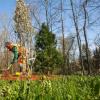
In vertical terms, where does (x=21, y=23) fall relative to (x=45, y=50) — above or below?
above

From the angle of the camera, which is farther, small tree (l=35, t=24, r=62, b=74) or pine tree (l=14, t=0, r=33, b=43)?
pine tree (l=14, t=0, r=33, b=43)

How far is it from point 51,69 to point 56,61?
119cm

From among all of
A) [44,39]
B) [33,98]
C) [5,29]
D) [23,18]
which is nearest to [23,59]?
[33,98]

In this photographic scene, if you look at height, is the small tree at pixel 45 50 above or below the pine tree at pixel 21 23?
below

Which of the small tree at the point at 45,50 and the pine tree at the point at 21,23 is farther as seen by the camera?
the pine tree at the point at 21,23

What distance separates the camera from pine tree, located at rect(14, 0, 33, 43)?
53.3 m

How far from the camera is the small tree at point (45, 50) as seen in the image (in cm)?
3919

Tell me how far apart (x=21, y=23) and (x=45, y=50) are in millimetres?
16172

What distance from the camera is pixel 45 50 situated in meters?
39.3

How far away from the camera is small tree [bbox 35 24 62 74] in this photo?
3919 cm

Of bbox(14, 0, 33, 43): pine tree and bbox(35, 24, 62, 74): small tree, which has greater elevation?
bbox(14, 0, 33, 43): pine tree

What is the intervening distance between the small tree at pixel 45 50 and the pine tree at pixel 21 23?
44.7 feet

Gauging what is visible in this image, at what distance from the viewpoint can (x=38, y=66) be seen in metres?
39.5

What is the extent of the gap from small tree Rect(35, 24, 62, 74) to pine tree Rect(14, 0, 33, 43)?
536 inches
